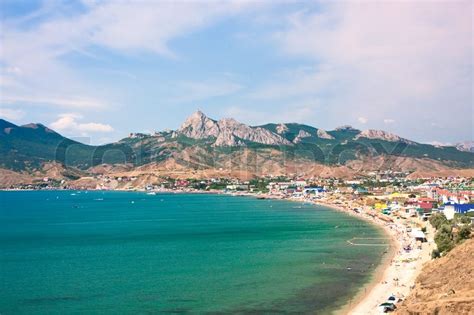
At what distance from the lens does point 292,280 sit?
1421 inches

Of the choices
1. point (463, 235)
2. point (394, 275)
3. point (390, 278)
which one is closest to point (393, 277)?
point (390, 278)

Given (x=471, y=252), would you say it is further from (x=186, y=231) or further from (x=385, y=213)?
(x=385, y=213)

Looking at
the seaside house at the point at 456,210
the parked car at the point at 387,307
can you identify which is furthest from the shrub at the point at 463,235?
the seaside house at the point at 456,210

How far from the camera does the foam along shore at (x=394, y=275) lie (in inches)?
1147

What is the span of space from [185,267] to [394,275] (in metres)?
17.6

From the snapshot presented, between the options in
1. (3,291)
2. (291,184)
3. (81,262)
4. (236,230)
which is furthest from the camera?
(291,184)

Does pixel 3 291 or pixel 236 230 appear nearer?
pixel 3 291

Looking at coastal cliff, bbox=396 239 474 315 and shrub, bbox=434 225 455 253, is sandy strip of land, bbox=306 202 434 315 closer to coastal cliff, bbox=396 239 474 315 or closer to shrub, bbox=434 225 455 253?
coastal cliff, bbox=396 239 474 315

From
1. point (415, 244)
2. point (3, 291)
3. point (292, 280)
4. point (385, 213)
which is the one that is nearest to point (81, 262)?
point (3, 291)

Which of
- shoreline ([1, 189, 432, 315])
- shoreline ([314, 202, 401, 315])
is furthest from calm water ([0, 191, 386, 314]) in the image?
shoreline ([1, 189, 432, 315])

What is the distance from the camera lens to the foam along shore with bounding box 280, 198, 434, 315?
95.6 feet

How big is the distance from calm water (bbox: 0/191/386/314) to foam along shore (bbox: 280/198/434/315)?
3.34 feet

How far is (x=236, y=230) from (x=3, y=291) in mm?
37681

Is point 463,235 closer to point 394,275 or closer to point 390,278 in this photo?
point 394,275
